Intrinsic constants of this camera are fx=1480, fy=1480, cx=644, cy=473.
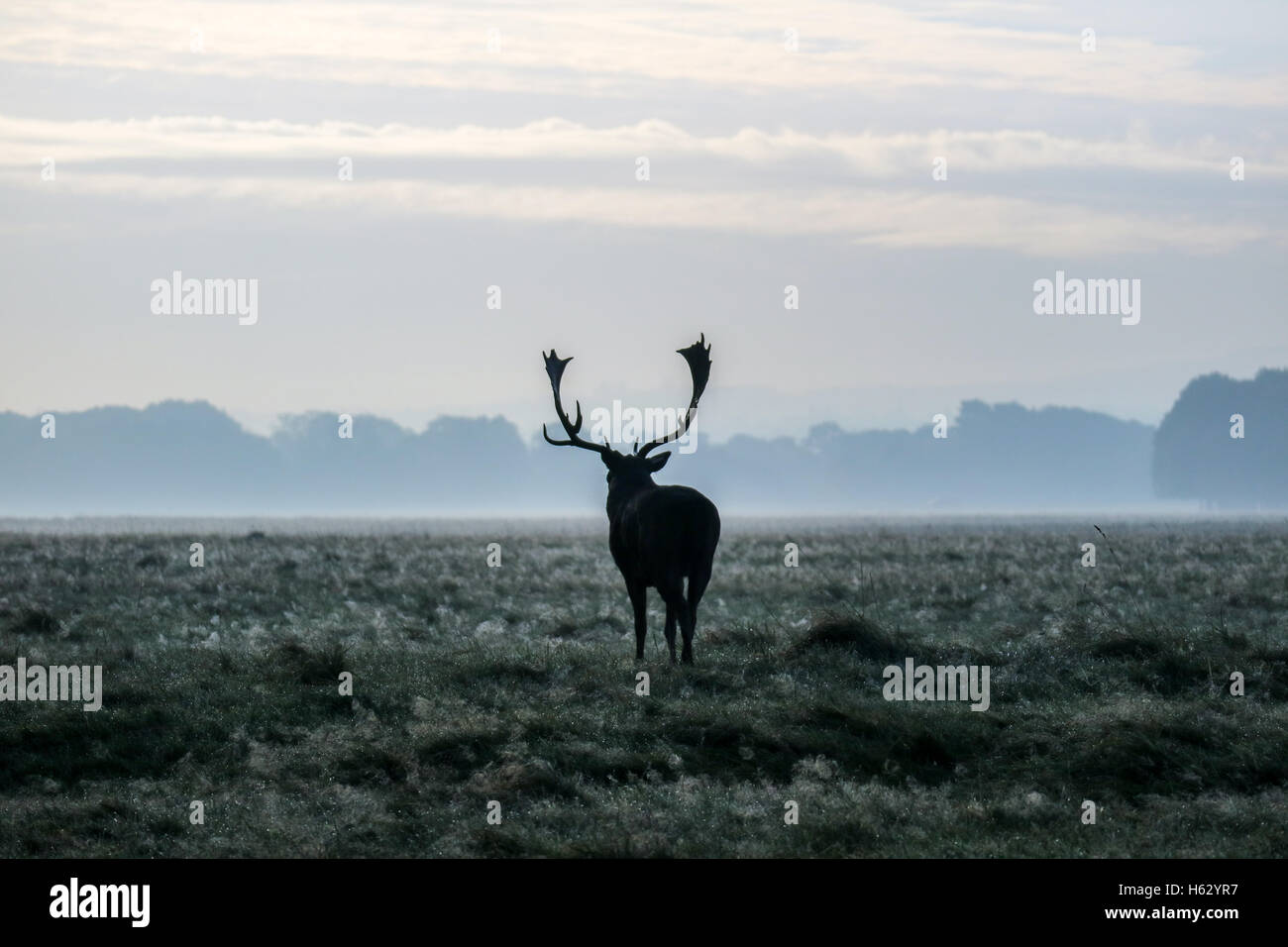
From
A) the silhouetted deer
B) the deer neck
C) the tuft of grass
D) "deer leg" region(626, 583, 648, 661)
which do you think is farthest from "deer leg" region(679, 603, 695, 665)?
the deer neck

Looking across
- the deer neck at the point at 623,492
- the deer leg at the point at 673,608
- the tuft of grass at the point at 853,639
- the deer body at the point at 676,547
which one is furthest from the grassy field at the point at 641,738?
the deer neck at the point at 623,492

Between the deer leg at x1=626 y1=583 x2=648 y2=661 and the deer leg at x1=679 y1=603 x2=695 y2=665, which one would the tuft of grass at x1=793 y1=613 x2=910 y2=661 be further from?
the deer leg at x1=626 y1=583 x2=648 y2=661

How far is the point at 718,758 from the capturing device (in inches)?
494

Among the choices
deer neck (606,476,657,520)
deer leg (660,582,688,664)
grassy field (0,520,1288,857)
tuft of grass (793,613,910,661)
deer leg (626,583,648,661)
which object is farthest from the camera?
deer neck (606,476,657,520)

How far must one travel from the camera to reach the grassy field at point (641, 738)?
10789mm

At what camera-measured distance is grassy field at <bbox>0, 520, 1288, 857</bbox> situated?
10.8 meters

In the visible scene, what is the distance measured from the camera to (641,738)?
13008mm

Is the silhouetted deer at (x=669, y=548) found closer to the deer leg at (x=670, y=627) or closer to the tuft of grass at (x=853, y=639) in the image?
the deer leg at (x=670, y=627)

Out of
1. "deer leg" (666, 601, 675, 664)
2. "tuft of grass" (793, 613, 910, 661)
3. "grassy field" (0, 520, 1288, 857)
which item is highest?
"deer leg" (666, 601, 675, 664)

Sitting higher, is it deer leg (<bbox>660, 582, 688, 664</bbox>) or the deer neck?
the deer neck

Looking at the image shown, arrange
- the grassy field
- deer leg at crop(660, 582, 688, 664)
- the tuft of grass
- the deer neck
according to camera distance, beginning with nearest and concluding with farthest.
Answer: the grassy field → deer leg at crop(660, 582, 688, 664) → the tuft of grass → the deer neck

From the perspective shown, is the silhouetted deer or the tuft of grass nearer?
the silhouetted deer

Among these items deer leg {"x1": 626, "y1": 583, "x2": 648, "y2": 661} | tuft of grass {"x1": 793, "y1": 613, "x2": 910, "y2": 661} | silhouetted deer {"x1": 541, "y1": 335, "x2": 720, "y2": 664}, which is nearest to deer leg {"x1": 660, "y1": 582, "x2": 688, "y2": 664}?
silhouetted deer {"x1": 541, "y1": 335, "x2": 720, "y2": 664}

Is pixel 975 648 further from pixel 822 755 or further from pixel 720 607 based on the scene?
pixel 720 607
